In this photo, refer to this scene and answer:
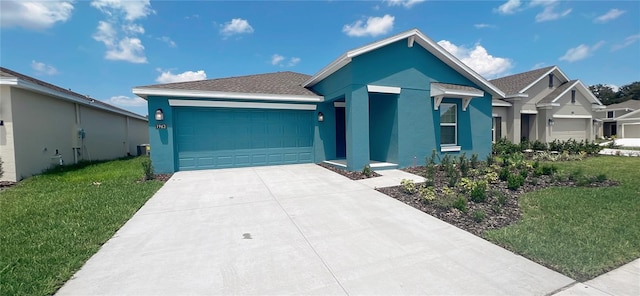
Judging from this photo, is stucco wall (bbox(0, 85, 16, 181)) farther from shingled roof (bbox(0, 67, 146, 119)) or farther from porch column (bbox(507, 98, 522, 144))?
porch column (bbox(507, 98, 522, 144))

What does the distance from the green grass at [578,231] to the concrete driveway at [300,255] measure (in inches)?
11.1

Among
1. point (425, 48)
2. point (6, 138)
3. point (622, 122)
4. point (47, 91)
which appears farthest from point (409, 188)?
point (622, 122)

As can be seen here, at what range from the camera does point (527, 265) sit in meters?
2.84

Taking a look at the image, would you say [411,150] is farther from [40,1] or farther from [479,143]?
[40,1]

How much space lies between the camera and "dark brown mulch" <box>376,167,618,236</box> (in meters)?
4.16

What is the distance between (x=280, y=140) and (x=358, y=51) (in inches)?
180

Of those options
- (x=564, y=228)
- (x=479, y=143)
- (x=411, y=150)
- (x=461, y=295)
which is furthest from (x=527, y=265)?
(x=479, y=143)

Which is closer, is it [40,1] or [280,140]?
[40,1]

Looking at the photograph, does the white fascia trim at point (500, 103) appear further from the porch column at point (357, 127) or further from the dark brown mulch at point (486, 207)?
the porch column at point (357, 127)

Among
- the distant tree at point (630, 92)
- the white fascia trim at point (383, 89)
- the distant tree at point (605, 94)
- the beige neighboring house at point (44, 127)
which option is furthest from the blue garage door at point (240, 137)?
the distant tree at point (630, 92)

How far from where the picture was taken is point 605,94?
56.4 m

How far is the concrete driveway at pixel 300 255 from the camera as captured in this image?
248cm

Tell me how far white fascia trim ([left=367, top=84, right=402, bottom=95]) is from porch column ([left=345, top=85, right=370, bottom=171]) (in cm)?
21

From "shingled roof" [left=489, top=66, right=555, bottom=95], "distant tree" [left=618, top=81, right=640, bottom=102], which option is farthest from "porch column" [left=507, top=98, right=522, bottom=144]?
"distant tree" [left=618, top=81, right=640, bottom=102]
